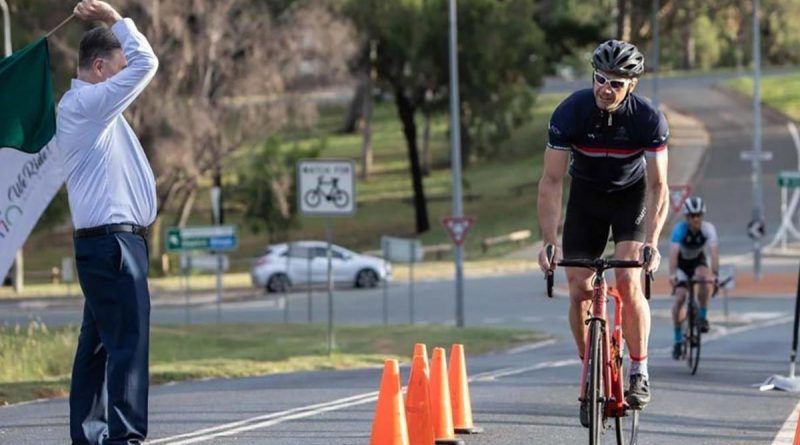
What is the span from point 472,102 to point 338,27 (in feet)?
27.0

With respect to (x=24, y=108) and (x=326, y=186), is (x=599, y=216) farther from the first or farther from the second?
(x=326, y=186)

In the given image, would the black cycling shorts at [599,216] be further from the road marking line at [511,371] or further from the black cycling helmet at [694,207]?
the black cycling helmet at [694,207]

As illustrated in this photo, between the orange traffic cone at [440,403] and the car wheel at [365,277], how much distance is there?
37368mm

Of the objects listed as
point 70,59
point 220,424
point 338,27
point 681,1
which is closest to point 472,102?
point 338,27

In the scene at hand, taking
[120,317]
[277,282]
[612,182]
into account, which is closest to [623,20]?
[277,282]

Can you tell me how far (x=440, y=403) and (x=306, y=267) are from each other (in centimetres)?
3773

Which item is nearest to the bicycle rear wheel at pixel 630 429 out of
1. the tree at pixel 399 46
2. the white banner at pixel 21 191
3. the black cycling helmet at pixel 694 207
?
the white banner at pixel 21 191

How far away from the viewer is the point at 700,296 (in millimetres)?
19312

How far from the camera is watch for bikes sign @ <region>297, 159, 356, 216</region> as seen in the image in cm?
2309

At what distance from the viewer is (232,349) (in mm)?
24391

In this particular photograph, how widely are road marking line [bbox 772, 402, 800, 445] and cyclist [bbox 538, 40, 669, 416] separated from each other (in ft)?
7.25

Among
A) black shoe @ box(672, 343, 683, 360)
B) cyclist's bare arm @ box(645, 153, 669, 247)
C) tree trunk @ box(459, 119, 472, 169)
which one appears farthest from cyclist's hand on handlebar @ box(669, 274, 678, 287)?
tree trunk @ box(459, 119, 472, 169)

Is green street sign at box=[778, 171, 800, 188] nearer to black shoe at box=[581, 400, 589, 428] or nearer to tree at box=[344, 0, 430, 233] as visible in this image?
tree at box=[344, 0, 430, 233]

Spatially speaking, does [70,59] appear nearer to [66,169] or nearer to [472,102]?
[472,102]
